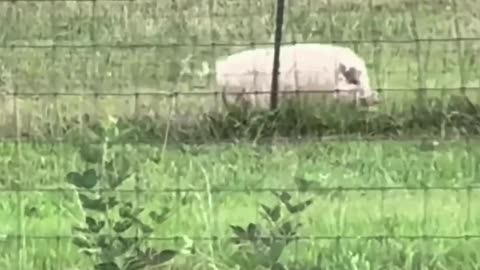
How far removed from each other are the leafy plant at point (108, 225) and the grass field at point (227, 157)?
0.36 feet

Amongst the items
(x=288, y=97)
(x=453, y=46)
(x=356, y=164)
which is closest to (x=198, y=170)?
(x=356, y=164)

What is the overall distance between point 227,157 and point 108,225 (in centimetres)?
223

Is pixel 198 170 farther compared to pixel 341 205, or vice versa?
pixel 198 170

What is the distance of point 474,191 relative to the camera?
5.76 m

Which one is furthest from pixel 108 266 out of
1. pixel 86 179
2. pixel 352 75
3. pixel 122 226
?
pixel 352 75

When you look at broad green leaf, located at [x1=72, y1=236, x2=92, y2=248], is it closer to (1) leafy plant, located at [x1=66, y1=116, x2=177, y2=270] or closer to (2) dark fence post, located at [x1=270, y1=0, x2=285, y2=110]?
(1) leafy plant, located at [x1=66, y1=116, x2=177, y2=270]

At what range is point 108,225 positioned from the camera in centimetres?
425

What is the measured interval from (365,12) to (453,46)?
46.1 inches

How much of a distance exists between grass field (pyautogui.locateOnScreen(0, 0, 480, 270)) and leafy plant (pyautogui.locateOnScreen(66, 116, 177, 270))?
0.11 metres

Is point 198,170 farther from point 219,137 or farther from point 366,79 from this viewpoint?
point 366,79

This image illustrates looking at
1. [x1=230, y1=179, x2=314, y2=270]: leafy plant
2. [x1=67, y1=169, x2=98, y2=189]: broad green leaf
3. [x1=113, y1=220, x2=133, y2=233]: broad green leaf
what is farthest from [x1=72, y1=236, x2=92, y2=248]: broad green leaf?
[x1=230, y1=179, x2=314, y2=270]: leafy plant

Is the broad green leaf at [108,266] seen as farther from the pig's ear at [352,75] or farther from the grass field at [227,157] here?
the pig's ear at [352,75]

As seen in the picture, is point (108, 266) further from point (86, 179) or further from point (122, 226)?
point (86, 179)

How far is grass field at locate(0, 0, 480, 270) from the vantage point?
4.86 m
